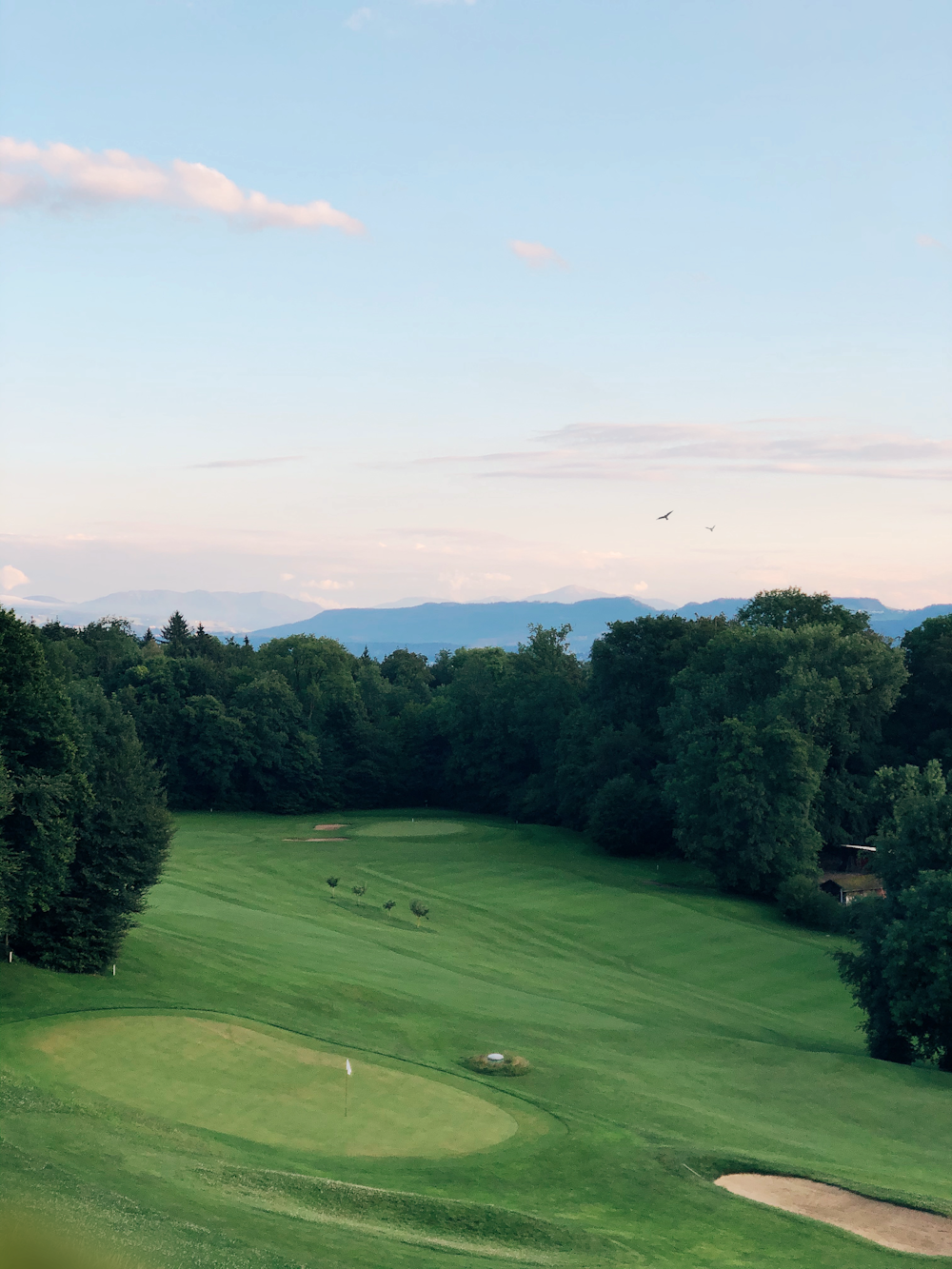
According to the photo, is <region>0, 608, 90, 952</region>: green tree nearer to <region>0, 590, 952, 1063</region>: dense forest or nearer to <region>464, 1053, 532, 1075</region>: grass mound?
<region>0, 590, 952, 1063</region>: dense forest

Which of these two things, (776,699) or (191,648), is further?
(191,648)

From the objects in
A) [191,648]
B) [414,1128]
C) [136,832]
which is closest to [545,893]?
[136,832]

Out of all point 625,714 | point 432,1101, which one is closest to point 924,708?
point 625,714

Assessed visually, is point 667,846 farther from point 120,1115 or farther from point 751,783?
point 120,1115

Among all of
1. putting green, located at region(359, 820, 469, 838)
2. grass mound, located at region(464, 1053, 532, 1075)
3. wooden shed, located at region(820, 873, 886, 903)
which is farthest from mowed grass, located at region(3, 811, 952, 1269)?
putting green, located at region(359, 820, 469, 838)

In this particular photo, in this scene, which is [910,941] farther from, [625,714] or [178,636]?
[178,636]
